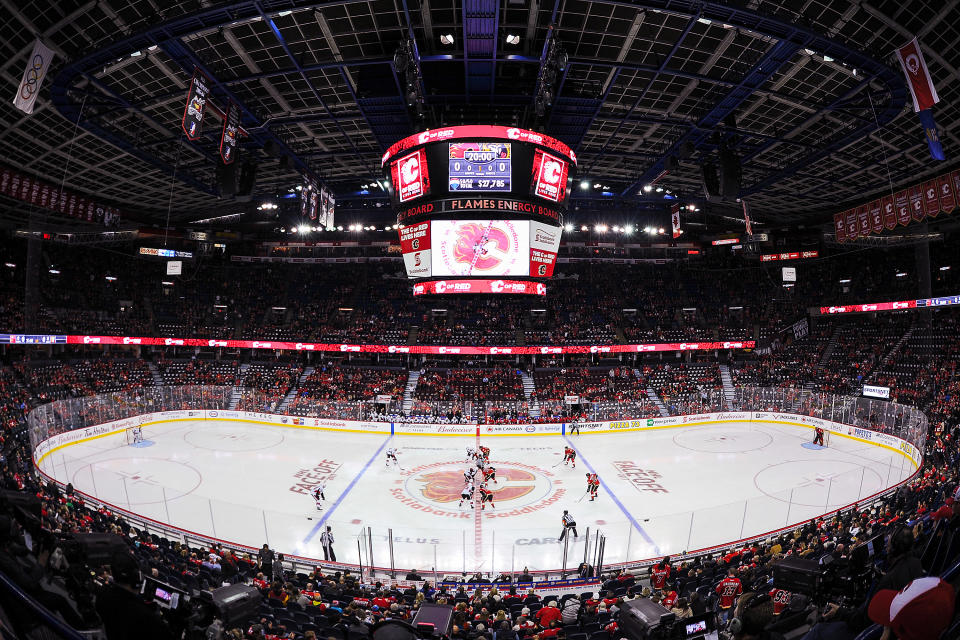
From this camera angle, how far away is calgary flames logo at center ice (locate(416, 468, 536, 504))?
19.1m

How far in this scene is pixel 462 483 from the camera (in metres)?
21.0

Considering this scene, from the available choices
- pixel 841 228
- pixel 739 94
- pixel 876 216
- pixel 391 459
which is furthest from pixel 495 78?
pixel 841 228

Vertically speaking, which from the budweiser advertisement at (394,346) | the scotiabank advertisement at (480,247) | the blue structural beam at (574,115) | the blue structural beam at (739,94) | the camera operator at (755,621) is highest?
the blue structural beam at (574,115)

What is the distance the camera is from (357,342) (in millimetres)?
40594

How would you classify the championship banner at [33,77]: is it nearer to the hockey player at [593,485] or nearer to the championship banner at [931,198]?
the hockey player at [593,485]

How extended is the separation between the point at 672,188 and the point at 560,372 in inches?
655

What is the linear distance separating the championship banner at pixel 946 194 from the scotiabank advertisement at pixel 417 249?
2151 cm

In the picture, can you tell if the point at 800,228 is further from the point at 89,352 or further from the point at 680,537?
the point at 89,352

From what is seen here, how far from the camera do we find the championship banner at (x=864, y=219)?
24.2 meters

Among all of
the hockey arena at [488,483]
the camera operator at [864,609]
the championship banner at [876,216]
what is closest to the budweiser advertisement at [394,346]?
the hockey arena at [488,483]

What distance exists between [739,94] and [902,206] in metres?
11.2

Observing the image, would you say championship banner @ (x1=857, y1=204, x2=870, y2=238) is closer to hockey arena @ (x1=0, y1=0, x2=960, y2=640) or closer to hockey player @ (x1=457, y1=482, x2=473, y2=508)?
hockey arena @ (x1=0, y1=0, x2=960, y2=640)

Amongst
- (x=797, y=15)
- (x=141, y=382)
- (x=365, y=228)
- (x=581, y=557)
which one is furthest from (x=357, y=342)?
(x=797, y=15)

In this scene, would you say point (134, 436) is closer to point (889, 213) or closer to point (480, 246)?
point (480, 246)
